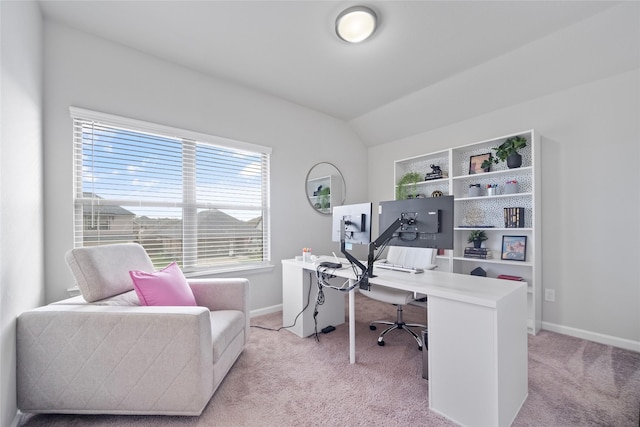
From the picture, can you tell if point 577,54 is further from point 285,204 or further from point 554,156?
point 285,204

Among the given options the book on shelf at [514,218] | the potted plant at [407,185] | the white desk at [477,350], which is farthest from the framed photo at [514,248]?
the white desk at [477,350]

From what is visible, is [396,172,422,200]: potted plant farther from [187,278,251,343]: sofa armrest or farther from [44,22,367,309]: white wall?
[187,278,251,343]: sofa armrest

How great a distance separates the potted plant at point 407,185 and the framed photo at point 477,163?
68 cm

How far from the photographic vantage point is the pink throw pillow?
1680 mm

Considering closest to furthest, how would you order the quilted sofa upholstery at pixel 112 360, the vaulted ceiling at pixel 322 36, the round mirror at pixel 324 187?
the quilted sofa upholstery at pixel 112 360 < the vaulted ceiling at pixel 322 36 < the round mirror at pixel 324 187

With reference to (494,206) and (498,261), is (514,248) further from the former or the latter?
(494,206)

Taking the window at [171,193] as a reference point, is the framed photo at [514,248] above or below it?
below

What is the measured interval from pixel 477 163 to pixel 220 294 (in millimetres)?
3068

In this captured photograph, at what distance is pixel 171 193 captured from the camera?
265cm

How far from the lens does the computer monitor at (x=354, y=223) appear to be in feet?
6.84

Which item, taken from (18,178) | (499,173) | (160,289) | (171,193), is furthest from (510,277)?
(18,178)

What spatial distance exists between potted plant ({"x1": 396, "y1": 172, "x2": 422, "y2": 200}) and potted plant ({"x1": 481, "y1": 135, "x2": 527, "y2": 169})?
3.32ft

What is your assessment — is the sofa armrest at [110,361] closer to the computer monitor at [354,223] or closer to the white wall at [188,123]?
the white wall at [188,123]

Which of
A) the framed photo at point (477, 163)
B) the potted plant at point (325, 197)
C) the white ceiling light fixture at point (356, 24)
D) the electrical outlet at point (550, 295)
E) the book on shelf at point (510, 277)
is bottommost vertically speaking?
the electrical outlet at point (550, 295)
